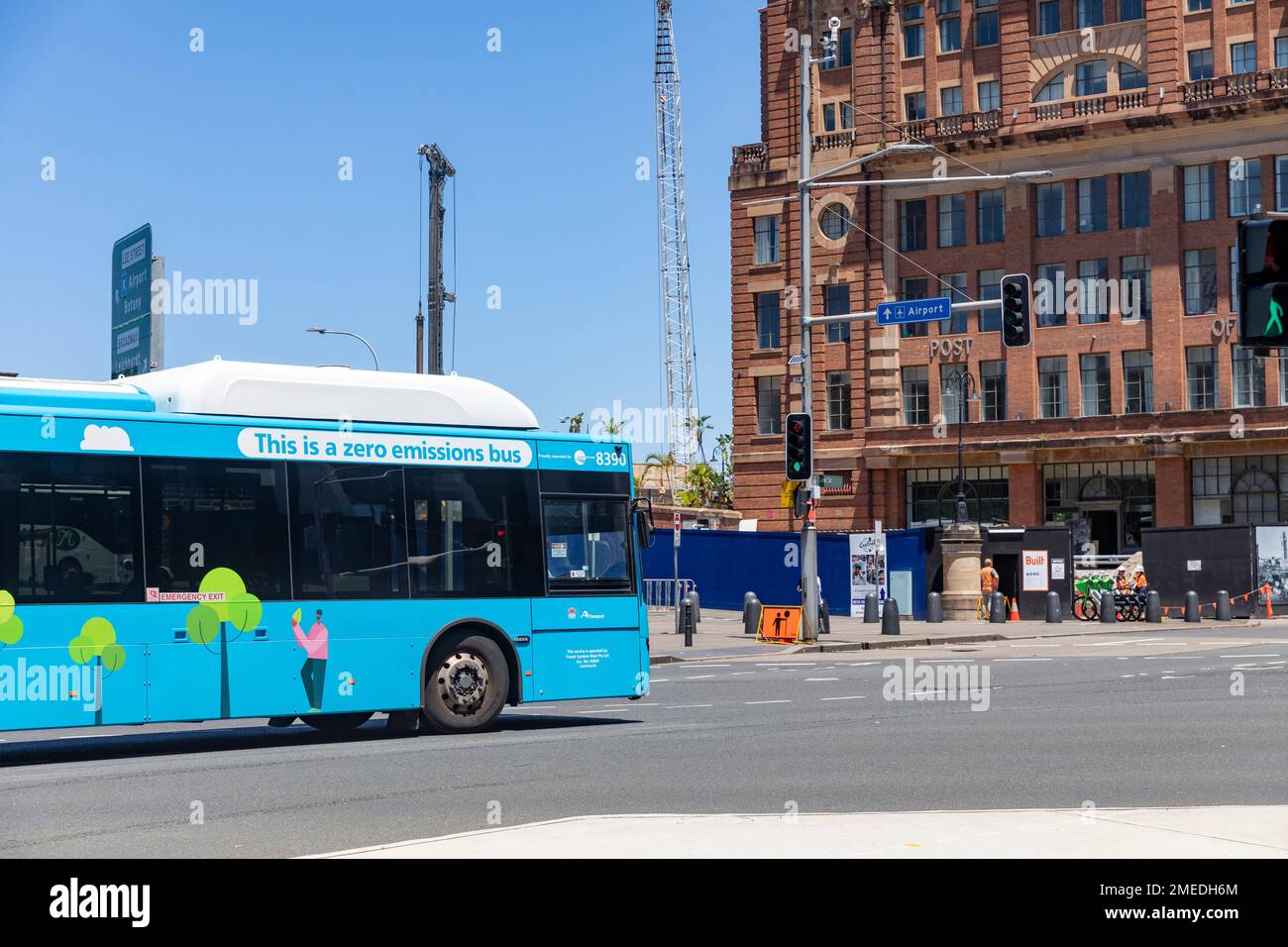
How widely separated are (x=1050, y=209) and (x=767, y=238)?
1158 centimetres

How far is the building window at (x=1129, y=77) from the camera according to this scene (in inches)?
2339

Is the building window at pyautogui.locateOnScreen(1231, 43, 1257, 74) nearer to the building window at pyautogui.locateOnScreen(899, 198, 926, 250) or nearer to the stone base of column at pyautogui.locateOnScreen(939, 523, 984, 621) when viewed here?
the building window at pyautogui.locateOnScreen(899, 198, 926, 250)

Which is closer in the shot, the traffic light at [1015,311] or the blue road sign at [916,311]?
the traffic light at [1015,311]

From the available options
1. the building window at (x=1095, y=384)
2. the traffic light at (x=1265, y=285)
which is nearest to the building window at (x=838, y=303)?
the building window at (x=1095, y=384)

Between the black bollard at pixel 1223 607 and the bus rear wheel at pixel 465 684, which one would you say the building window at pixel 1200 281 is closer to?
the black bollard at pixel 1223 607

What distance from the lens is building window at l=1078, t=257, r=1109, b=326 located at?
2341 inches

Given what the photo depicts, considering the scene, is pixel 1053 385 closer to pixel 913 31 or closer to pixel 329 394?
pixel 913 31

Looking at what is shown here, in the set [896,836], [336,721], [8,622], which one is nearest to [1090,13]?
[336,721]

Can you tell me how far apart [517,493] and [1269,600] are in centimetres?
3561

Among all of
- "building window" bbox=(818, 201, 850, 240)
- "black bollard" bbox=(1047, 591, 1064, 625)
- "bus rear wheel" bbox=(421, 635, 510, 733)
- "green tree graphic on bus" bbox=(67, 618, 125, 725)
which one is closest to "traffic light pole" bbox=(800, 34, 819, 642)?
"black bollard" bbox=(1047, 591, 1064, 625)

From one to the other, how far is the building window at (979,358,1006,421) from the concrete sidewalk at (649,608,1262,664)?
16.6m

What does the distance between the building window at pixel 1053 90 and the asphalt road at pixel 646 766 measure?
147 feet
